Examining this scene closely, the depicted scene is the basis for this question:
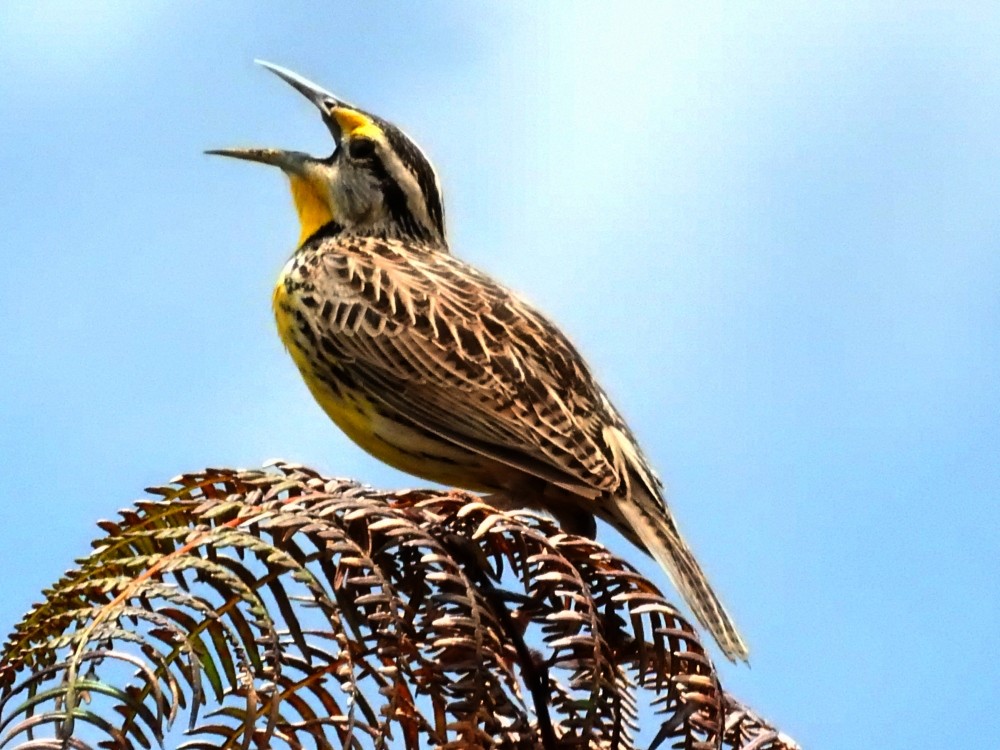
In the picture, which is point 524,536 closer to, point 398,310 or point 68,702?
point 68,702

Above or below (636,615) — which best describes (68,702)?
below

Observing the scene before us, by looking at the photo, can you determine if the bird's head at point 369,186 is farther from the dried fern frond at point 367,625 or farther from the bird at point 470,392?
the dried fern frond at point 367,625

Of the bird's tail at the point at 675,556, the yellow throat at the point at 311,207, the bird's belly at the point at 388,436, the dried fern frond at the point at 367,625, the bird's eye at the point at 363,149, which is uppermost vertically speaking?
the bird's eye at the point at 363,149

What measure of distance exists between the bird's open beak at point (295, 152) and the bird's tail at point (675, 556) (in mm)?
2452

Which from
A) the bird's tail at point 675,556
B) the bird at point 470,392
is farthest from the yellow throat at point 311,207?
the bird's tail at point 675,556

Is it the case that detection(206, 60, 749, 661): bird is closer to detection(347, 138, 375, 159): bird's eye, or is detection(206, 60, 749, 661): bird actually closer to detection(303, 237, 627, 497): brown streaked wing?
detection(303, 237, 627, 497): brown streaked wing

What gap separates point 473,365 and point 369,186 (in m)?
1.69

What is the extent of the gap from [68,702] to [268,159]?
14.6 feet

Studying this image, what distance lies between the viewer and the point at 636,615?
3.18 meters

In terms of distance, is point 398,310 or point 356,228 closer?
point 398,310

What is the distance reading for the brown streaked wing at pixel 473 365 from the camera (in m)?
5.11

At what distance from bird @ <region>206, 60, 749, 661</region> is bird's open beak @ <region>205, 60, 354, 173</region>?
0.60 metres

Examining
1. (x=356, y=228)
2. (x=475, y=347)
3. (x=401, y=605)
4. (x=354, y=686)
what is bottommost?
(x=354, y=686)

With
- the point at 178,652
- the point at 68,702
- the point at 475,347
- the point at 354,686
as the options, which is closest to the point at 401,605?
the point at 354,686
